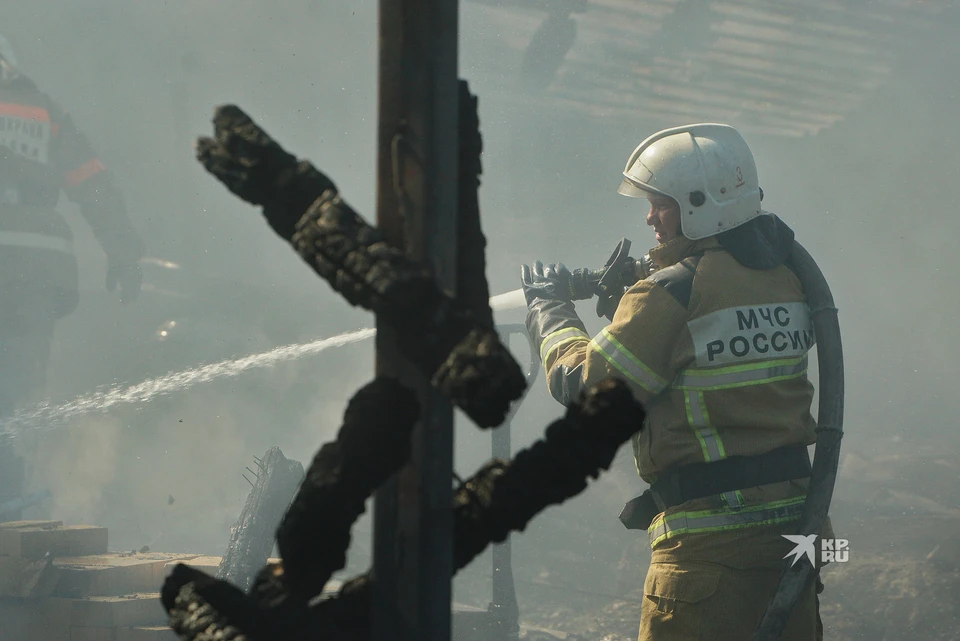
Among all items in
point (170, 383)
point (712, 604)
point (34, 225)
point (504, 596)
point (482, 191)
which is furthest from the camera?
point (170, 383)

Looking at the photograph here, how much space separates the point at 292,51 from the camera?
46.8 ft

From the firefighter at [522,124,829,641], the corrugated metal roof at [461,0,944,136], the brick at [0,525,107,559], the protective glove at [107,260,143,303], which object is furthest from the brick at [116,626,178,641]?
the corrugated metal roof at [461,0,944,136]

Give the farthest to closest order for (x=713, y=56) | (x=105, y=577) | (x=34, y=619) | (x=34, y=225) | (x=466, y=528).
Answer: (x=713, y=56) → (x=34, y=225) → (x=105, y=577) → (x=34, y=619) → (x=466, y=528)

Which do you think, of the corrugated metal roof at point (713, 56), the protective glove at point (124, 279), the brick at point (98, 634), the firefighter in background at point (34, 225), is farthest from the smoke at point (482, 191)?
the brick at point (98, 634)

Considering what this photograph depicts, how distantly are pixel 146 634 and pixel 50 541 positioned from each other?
1074 millimetres

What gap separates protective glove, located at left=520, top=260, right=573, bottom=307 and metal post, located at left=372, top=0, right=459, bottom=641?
1.83 metres

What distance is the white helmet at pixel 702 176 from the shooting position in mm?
2621

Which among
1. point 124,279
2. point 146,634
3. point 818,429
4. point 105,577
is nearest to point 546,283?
point 818,429

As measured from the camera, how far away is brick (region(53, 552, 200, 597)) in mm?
4648

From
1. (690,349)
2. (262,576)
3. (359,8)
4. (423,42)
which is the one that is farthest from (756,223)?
(359,8)

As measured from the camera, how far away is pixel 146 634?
4.19 meters

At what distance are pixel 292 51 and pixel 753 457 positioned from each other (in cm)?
1333

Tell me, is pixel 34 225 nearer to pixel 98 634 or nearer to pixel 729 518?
pixel 98 634

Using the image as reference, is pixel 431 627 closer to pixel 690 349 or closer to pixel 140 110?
pixel 690 349
